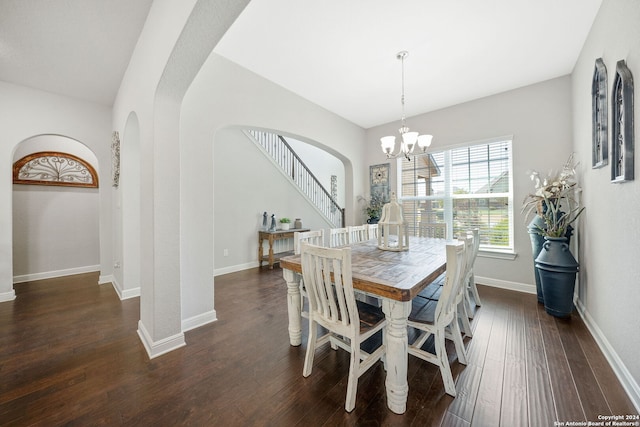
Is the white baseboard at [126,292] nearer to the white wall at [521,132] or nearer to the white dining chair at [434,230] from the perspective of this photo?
the white dining chair at [434,230]

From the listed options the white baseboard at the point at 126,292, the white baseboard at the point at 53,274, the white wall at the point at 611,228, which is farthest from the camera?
the white baseboard at the point at 53,274

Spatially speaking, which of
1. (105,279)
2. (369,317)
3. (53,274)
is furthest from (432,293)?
(53,274)

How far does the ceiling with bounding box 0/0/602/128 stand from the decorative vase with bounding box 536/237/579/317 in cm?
216

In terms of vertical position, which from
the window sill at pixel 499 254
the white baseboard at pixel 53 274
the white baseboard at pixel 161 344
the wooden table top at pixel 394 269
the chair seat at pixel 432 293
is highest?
the wooden table top at pixel 394 269

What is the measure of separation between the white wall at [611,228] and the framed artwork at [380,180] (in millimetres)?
2614

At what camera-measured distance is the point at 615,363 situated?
5.57 feet

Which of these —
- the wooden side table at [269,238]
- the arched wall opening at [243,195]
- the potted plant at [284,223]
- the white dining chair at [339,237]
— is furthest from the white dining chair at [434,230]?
the potted plant at [284,223]

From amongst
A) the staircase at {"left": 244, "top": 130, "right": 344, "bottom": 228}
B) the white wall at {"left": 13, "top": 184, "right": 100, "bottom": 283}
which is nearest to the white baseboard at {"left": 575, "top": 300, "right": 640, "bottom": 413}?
the staircase at {"left": 244, "top": 130, "right": 344, "bottom": 228}

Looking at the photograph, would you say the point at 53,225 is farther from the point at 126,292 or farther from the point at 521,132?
the point at 521,132

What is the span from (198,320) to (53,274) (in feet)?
12.3

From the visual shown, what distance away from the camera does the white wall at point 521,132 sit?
122 inches

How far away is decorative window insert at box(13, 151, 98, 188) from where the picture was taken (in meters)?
3.86

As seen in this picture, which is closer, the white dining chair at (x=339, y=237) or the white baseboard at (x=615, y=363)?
the white baseboard at (x=615, y=363)

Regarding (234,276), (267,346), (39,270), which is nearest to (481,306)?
(267,346)
